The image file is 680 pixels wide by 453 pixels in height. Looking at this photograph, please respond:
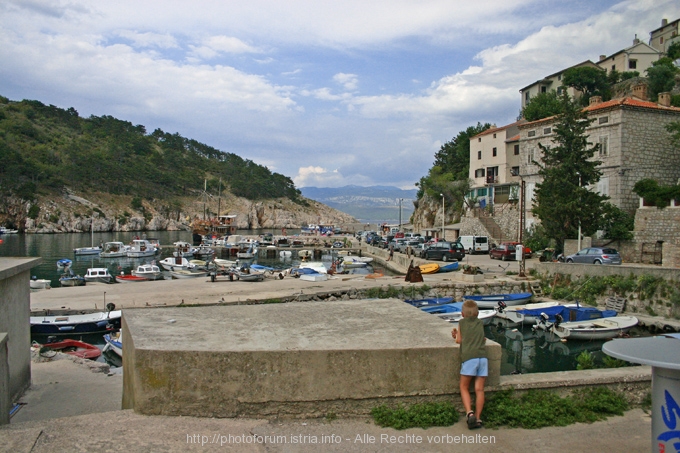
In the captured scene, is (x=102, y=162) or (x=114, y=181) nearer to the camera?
(x=102, y=162)

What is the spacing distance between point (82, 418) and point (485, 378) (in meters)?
4.25

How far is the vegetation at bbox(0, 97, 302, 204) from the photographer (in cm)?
11228

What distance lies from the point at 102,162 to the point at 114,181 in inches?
229

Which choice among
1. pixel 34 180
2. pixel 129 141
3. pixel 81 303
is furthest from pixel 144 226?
pixel 81 303

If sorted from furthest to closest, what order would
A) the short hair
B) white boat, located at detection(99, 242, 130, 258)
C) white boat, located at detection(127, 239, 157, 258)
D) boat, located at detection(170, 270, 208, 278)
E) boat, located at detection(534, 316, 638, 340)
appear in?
white boat, located at detection(99, 242, 130, 258) < white boat, located at detection(127, 239, 157, 258) < boat, located at detection(170, 270, 208, 278) < boat, located at detection(534, 316, 638, 340) < the short hair

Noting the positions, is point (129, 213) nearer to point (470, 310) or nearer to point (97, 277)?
point (97, 277)

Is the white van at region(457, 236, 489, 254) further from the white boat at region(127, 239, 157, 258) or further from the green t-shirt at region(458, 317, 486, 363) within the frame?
the green t-shirt at region(458, 317, 486, 363)

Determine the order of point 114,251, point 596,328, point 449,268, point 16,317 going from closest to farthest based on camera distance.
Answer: point 16,317 < point 596,328 < point 449,268 < point 114,251

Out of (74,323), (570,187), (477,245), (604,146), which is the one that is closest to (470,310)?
(74,323)

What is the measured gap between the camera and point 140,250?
6178cm

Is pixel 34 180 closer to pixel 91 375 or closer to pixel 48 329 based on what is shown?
pixel 48 329

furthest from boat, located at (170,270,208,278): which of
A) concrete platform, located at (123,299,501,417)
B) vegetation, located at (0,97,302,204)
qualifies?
vegetation, located at (0,97,302,204)

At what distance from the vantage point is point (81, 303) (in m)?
24.6

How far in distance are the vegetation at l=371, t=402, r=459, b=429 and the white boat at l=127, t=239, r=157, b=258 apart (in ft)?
202
